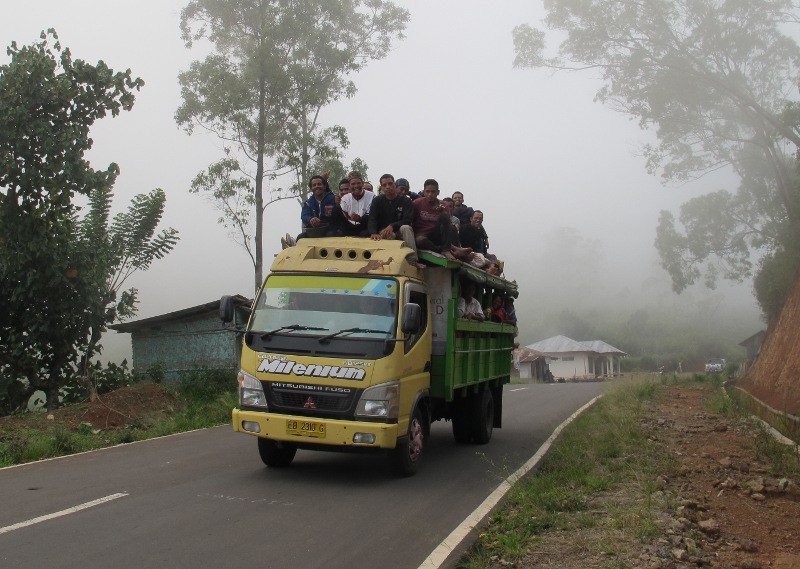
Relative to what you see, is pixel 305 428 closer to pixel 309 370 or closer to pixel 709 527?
pixel 309 370

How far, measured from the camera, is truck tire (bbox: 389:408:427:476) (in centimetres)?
885

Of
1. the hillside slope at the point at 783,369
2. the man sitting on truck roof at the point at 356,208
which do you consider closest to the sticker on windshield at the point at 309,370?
the man sitting on truck roof at the point at 356,208

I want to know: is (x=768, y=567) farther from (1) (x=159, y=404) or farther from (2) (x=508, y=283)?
(1) (x=159, y=404)

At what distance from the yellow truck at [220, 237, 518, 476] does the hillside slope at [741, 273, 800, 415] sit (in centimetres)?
755

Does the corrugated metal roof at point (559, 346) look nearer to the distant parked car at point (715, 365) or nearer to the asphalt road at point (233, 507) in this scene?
the distant parked car at point (715, 365)

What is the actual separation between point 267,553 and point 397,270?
398 centimetres

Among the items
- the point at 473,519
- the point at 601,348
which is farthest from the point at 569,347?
the point at 473,519

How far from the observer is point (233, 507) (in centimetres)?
741

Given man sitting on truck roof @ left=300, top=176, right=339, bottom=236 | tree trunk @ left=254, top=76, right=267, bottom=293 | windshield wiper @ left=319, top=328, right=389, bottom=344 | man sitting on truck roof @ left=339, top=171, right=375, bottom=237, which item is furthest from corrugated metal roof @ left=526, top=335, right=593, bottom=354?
windshield wiper @ left=319, top=328, right=389, bottom=344

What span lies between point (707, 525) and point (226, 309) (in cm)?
546

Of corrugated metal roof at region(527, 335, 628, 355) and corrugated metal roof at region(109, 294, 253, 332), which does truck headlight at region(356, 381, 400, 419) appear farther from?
corrugated metal roof at region(527, 335, 628, 355)

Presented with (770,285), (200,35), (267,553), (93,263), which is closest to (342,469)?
(267,553)

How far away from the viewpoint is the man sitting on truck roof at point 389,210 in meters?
10.1

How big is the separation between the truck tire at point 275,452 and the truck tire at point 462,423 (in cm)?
311
